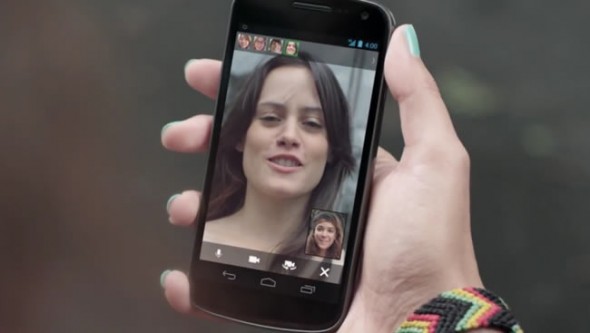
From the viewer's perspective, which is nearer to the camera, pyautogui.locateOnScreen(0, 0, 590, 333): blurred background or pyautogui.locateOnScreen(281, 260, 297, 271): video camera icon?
pyautogui.locateOnScreen(281, 260, 297, 271): video camera icon

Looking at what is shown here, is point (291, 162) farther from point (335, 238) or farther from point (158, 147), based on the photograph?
point (158, 147)

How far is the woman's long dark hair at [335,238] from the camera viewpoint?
1.63ft

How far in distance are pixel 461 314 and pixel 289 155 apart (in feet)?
0.51

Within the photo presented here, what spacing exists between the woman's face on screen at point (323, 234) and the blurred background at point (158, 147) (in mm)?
179

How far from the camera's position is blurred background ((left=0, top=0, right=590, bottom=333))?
658mm

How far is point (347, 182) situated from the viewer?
0.50 metres

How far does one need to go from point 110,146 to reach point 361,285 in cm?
30

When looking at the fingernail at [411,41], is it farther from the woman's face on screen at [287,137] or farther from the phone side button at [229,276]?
the phone side button at [229,276]

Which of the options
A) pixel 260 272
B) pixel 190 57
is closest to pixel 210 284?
pixel 260 272

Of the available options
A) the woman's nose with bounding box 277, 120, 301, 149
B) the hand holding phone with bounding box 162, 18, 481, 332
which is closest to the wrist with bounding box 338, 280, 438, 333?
the hand holding phone with bounding box 162, 18, 481, 332

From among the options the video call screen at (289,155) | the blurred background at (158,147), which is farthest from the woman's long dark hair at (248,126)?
the blurred background at (158,147)

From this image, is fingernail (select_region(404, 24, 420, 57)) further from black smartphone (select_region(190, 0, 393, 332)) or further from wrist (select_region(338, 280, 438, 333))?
wrist (select_region(338, 280, 438, 333))

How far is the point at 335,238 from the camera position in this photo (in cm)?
50

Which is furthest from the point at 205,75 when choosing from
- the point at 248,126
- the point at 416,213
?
the point at 416,213
